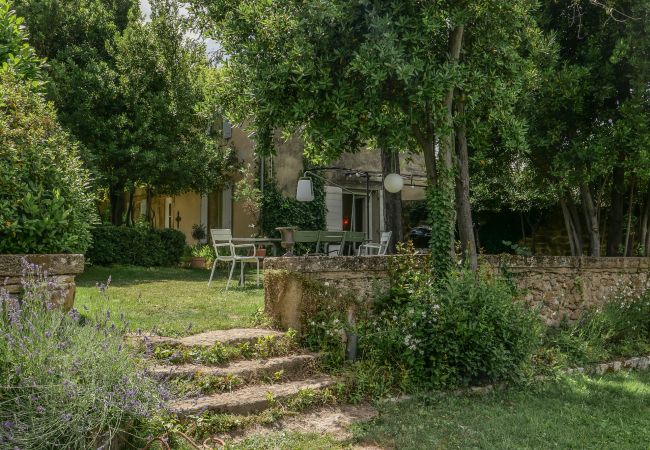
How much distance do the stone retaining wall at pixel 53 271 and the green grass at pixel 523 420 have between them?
269 cm

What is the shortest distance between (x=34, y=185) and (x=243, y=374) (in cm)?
236

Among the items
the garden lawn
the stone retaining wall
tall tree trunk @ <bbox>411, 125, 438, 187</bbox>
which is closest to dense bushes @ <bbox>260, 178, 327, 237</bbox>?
the garden lawn

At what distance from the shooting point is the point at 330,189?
15.3 m

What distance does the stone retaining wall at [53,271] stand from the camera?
4316 millimetres

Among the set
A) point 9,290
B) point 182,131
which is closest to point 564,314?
point 9,290

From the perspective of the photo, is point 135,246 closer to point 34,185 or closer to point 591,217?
point 34,185

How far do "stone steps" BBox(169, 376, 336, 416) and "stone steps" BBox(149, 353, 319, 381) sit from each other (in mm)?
144

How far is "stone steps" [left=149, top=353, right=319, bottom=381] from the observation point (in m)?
4.26

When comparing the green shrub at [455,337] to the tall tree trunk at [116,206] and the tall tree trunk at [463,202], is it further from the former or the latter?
the tall tree trunk at [116,206]

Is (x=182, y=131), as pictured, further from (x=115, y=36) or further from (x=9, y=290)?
(x=9, y=290)

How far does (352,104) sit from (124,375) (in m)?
3.34

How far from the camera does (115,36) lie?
45.1ft

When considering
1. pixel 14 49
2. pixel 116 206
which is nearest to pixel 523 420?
pixel 14 49

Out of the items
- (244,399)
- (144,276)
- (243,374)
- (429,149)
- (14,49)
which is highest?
(14,49)
